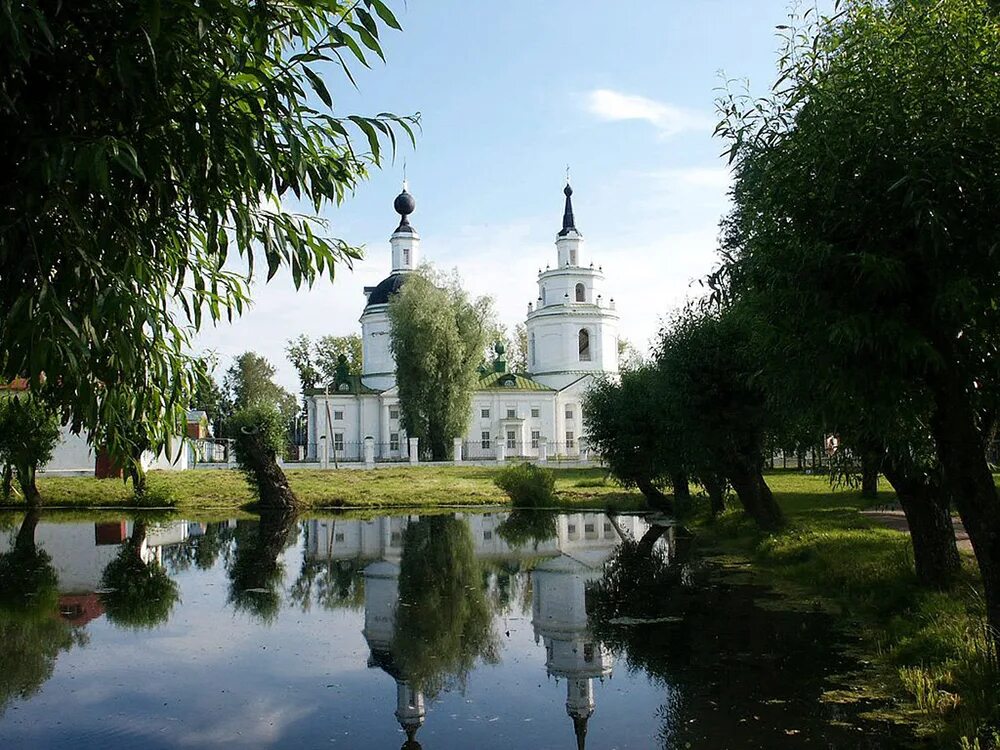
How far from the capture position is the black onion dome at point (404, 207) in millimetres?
71438

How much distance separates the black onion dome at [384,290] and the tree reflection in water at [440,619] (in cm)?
4962

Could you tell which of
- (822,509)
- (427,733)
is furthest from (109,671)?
(822,509)

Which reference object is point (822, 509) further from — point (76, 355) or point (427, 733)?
point (76, 355)

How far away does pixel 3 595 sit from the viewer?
14883 millimetres

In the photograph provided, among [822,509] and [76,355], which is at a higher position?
[76,355]

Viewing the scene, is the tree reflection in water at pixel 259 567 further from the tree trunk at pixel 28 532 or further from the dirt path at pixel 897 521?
the dirt path at pixel 897 521

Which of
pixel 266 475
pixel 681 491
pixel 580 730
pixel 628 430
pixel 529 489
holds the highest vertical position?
pixel 628 430

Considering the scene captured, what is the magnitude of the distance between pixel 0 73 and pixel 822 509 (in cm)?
2284

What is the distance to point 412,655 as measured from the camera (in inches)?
425

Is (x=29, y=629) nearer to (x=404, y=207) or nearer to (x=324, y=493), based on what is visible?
(x=324, y=493)

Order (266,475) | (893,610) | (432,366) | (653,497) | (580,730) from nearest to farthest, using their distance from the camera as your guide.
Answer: (580,730) < (893,610) < (653,497) < (266,475) < (432,366)

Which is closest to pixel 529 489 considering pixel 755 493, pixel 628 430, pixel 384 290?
pixel 628 430

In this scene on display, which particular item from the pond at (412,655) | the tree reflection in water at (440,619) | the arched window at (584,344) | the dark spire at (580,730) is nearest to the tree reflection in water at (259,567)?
the pond at (412,655)

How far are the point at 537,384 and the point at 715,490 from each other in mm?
45566
